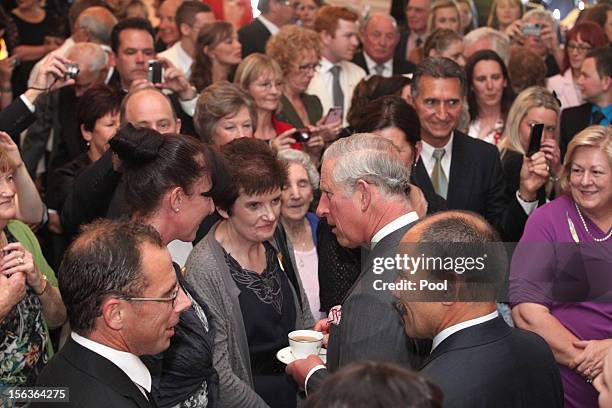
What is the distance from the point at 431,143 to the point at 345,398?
10.9ft

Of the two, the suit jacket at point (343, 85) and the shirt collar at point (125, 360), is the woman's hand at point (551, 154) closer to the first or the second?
the suit jacket at point (343, 85)

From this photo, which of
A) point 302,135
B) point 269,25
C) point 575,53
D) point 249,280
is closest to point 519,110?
point 302,135

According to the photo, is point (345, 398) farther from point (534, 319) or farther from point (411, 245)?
point (534, 319)

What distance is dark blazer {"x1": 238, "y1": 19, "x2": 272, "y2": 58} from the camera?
758 cm

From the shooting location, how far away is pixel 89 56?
579 centimetres

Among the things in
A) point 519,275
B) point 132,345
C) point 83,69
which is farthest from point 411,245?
point 83,69

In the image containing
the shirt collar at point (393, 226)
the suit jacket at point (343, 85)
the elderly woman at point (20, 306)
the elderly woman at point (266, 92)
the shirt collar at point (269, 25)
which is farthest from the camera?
the shirt collar at point (269, 25)

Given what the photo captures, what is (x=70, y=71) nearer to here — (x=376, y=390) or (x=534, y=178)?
(x=534, y=178)

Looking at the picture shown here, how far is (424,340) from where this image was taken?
2584 mm

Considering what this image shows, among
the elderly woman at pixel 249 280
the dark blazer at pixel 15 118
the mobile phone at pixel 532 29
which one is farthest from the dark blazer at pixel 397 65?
the elderly woman at pixel 249 280

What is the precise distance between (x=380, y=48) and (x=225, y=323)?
5.23 metres

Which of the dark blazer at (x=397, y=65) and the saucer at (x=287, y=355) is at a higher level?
the dark blazer at (x=397, y=65)

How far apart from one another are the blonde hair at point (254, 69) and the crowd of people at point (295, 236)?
0.02m

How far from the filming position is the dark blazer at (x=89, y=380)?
218 centimetres
